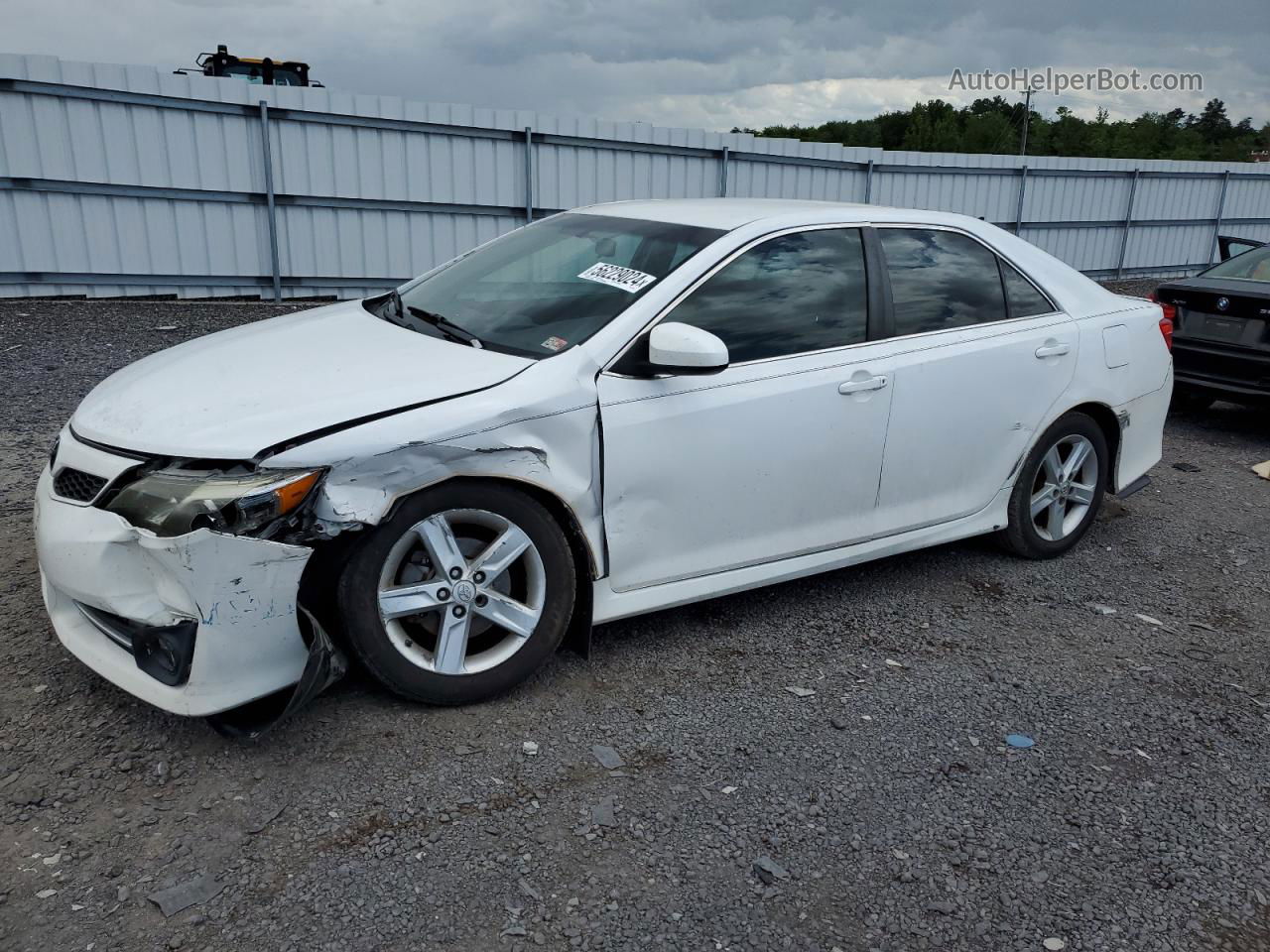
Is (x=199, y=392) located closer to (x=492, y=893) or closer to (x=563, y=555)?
(x=563, y=555)

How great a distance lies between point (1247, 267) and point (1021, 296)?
14.5 feet

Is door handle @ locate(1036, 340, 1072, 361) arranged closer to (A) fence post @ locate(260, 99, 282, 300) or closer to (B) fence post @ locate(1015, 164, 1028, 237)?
(A) fence post @ locate(260, 99, 282, 300)

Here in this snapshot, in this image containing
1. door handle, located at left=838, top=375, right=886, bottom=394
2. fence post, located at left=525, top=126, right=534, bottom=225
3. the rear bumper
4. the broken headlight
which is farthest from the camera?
fence post, located at left=525, top=126, right=534, bottom=225

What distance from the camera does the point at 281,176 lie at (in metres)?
11.8

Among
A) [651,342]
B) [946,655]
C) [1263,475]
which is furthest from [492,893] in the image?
[1263,475]

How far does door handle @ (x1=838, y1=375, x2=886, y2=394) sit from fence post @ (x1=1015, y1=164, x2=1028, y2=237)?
628 inches

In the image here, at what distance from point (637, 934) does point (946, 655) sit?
1951 millimetres

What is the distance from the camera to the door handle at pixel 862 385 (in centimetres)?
381

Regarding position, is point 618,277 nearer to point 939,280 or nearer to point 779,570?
point 779,570

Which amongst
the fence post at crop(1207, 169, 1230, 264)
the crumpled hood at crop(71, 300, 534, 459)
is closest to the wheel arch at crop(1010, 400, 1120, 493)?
the crumpled hood at crop(71, 300, 534, 459)

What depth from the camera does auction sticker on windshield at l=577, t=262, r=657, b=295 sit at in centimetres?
361

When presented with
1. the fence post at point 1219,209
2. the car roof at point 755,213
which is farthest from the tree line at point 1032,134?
the car roof at point 755,213

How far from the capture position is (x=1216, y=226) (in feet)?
69.4

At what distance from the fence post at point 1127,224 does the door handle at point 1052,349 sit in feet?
56.9
